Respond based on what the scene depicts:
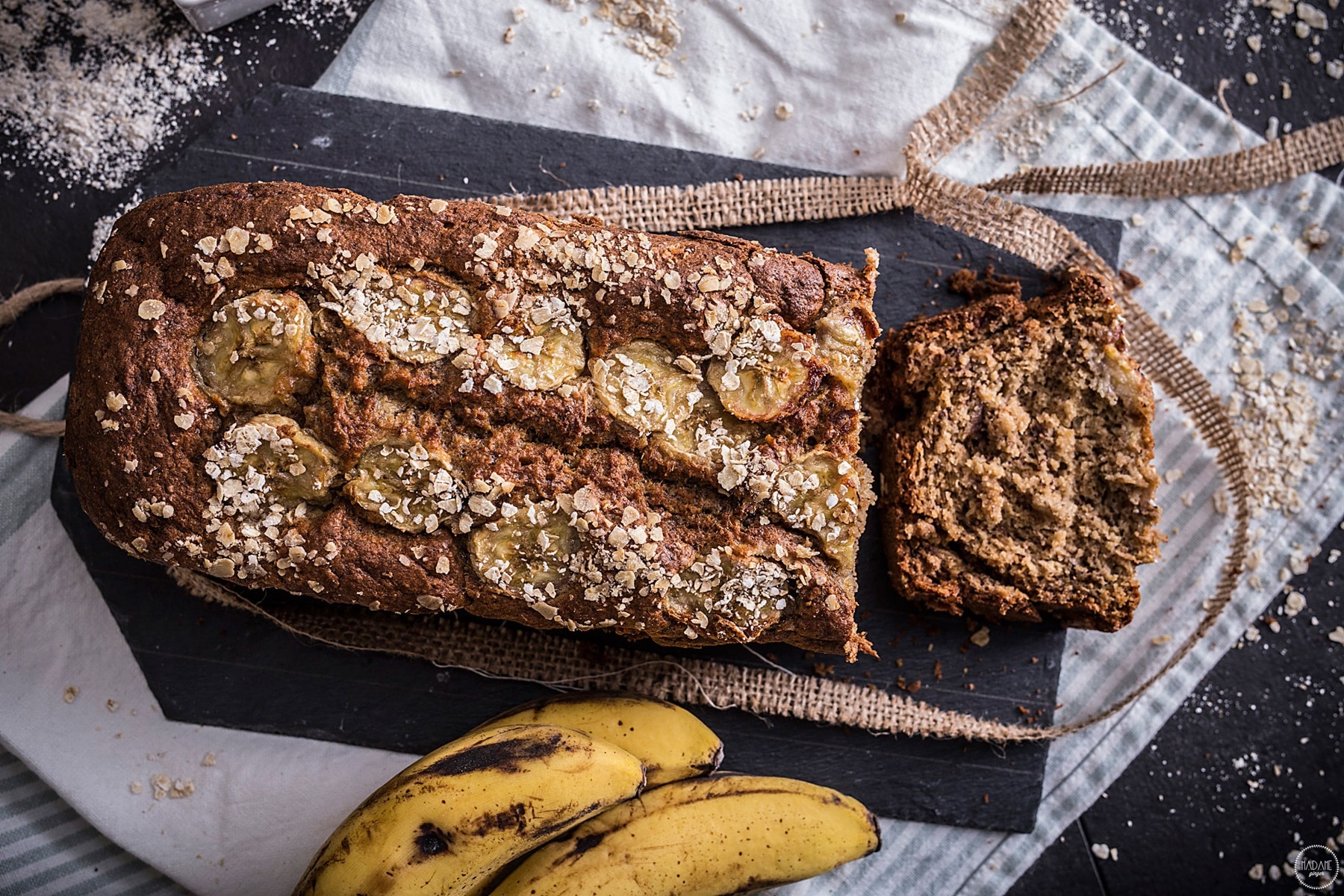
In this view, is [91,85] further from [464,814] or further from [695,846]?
[695,846]

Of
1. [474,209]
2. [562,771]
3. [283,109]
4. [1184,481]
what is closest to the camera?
[562,771]

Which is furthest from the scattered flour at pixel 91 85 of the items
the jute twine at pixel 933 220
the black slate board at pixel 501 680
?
the jute twine at pixel 933 220

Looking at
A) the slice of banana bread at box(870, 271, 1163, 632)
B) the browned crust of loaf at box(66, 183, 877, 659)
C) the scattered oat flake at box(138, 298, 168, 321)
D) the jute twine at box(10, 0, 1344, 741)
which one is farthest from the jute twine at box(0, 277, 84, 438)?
the slice of banana bread at box(870, 271, 1163, 632)

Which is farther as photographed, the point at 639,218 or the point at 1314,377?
the point at 1314,377

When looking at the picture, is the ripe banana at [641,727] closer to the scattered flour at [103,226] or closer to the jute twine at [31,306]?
the jute twine at [31,306]

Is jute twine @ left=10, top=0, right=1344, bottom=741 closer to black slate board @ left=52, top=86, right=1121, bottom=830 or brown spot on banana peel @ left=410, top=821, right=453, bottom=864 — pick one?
black slate board @ left=52, top=86, right=1121, bottom=830

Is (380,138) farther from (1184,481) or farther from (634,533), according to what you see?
(1184,481)

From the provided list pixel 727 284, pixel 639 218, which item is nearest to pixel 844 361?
pixel 727 284
